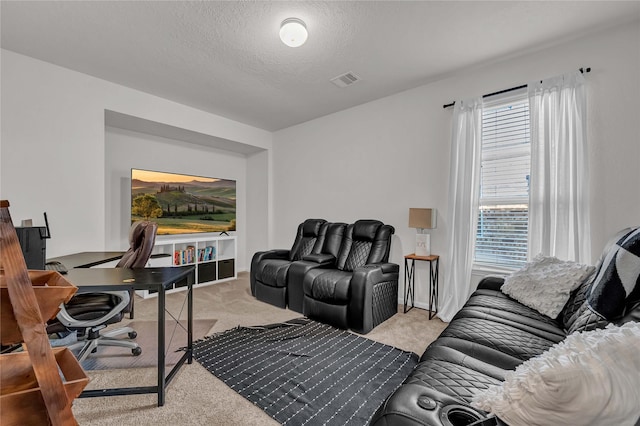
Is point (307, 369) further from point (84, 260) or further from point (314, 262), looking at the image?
point (84, 260)

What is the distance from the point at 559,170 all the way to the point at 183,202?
4.68 m

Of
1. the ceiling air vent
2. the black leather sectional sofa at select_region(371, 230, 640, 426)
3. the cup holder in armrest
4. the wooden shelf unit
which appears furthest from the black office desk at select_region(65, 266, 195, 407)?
the ceiling air vent

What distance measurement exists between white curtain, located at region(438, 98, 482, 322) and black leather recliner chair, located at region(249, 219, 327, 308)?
162cm

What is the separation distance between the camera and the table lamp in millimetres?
3062

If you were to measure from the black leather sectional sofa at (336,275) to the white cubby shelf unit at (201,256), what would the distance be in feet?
3.58

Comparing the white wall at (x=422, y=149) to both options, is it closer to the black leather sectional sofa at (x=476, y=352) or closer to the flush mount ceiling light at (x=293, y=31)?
the black leather sectional sofa at (x=476, y=352)

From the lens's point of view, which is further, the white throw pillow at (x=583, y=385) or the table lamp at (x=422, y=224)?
the table lamp at (x=422, y=224)

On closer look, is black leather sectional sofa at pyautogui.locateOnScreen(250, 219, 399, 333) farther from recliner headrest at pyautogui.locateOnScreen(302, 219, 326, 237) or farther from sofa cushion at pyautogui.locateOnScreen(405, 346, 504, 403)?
sofa cushion at pyautogui.locateOnScreen(405, 346, 504, 403)

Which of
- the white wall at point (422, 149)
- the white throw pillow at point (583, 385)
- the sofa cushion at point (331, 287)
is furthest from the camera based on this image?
the sofa cushion at point (331, 287)

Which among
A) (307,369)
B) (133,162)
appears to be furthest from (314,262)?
(133,162)

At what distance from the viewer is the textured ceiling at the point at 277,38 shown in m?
2.12

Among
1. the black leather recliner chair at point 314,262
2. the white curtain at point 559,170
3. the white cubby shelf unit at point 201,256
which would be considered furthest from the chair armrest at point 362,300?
the white cubby shelf unit at point 201,256

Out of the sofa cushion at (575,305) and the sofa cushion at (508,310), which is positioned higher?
the sofa cushion at (575,305)

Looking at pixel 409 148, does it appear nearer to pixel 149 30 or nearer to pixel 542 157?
pixel 542 157
